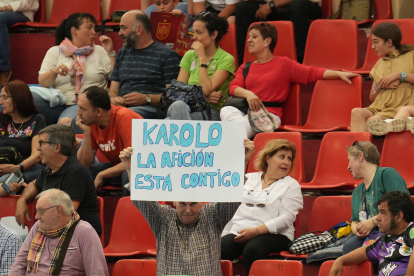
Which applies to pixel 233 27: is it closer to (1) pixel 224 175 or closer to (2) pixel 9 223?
(2) pixel 9 223

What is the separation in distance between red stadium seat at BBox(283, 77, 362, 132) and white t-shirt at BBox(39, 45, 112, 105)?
5.52ft

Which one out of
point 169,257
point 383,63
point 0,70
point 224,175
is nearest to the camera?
point 224,175

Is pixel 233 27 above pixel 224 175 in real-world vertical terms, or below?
above

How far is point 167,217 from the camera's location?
11.0ft

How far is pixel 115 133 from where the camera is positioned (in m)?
4.41

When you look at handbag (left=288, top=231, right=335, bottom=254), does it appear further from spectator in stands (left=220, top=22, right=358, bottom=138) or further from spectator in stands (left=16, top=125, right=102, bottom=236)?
spectator in stands (left=220, top=22, right=358, bottom=138)

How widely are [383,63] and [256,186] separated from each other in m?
1.52

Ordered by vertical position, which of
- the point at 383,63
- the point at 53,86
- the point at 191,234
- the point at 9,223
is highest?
the point at 383,63

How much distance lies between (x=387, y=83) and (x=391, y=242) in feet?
5.57

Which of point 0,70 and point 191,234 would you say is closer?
point 191,234

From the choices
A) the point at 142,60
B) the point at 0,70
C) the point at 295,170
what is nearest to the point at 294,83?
the point at 295,170

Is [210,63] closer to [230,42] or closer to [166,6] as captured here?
[230,42]

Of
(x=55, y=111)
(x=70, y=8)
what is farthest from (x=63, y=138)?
(x=70, y=8)

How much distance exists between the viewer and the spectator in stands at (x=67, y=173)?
3.84 metres
